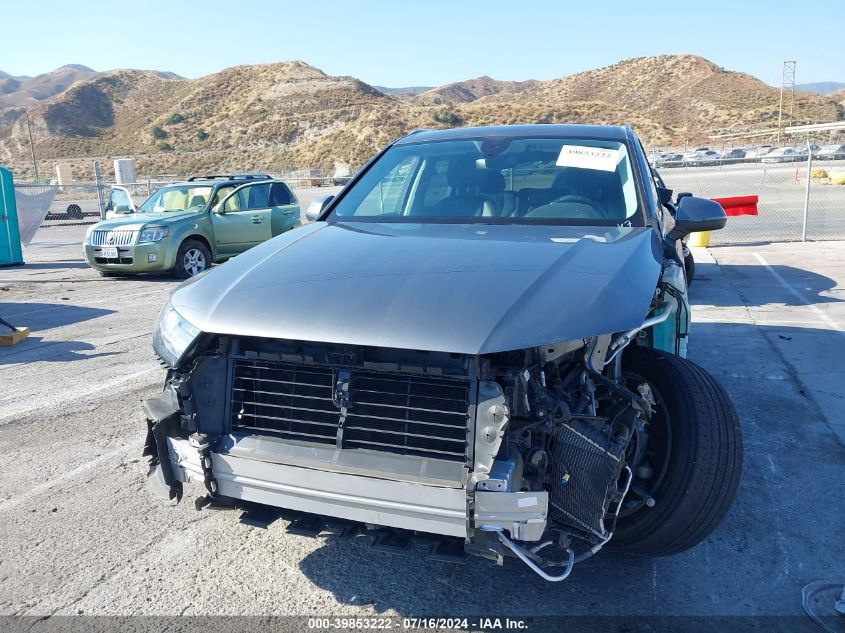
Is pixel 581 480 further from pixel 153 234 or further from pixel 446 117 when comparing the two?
pixel 446 117

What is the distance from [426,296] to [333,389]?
1.60 feet

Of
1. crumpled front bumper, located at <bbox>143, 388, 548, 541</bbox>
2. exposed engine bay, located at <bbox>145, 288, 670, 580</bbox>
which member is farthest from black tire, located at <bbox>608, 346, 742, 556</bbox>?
crumpled front bumper, located at <bbox>143, 388, 548, 541</bbox>

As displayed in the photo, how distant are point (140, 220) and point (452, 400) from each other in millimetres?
10968

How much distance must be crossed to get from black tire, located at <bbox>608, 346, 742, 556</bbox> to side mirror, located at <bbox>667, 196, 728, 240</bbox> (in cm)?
136

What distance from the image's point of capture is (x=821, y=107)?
83062 millimetres

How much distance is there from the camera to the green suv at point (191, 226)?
1188 cm

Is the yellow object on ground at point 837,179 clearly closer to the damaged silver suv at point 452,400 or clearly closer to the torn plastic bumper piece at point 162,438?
the damaged silver suv at point 452,400

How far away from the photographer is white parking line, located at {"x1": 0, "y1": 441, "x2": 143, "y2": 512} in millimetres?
3846

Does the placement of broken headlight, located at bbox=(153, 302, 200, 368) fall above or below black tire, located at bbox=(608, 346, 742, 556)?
above

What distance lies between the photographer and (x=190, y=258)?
12.4m

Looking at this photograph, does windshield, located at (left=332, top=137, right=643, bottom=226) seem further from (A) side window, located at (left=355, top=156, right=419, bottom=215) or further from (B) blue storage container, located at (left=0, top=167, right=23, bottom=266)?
(B) blue storage container, located at (left=0, top=167, right=23, bottom=266)

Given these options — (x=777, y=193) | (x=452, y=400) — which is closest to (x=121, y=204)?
(x=452, y=400)

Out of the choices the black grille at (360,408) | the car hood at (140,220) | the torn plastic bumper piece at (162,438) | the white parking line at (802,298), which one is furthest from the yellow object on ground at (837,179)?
the torn plastic bumper piece at (162,438)

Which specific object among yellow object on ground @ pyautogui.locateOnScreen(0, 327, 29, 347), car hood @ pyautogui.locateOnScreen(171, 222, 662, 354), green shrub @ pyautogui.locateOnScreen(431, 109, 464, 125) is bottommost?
yellow object on ground @ pyautogui.locateOnScreen(0, 327, 29, 347)
